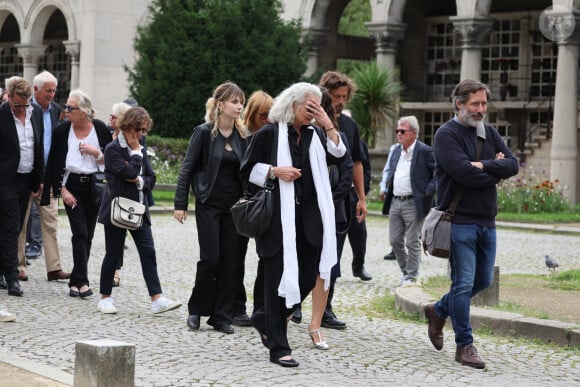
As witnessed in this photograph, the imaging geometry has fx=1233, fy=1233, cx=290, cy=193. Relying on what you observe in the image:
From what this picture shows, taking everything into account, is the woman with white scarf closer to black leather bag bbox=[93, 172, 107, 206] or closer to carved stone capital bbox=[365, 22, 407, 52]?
black leather bag bbox=[93, 172, 107, 206]

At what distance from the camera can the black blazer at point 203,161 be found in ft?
30.1

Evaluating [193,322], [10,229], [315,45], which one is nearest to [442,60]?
→ [315,45]

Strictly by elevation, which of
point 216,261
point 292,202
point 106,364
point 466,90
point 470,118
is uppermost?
point 466,90

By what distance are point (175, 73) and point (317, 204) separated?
2122 cm

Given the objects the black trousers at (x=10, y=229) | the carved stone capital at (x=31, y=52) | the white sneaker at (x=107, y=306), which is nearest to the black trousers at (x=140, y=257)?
the white sneaker at (x=107, y=306)

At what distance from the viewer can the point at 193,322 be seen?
30.0 ft

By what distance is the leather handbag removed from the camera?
391 inches

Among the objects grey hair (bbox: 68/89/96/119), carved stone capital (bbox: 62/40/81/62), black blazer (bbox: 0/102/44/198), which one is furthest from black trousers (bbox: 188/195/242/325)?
carved stone capital (bbox: 62/40/81/62)

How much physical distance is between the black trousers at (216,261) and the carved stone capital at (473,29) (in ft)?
66.8

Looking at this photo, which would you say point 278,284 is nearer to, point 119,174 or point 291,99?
point 291,99

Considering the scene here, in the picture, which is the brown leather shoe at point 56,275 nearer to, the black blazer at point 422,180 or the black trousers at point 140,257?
the black trousers at point 140,257

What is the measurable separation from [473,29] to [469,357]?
21.5m

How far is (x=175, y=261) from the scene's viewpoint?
568 inches

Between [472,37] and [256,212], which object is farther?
[472,37]
